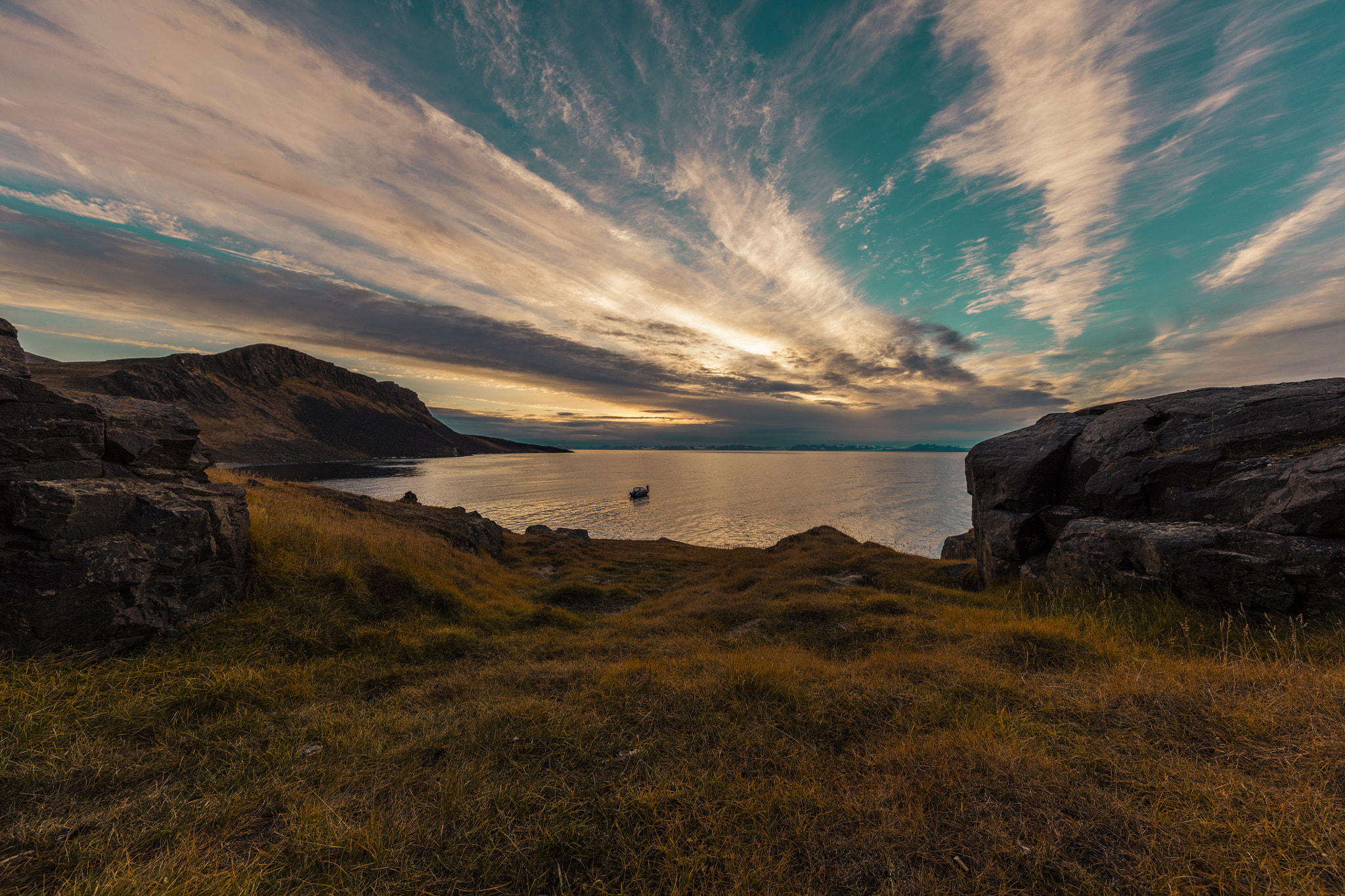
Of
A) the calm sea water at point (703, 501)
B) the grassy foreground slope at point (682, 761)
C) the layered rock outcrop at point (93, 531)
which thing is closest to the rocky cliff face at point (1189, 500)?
the grassy foreground slope at point (682, 761)

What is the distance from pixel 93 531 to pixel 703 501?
68.1m

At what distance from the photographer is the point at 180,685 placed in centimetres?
566

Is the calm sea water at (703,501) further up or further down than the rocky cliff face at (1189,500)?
further down

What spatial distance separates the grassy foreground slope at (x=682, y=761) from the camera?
3.12m

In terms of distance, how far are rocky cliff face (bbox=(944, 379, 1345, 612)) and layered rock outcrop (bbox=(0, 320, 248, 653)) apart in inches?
660

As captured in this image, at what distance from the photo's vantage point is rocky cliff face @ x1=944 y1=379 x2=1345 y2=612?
704 cm

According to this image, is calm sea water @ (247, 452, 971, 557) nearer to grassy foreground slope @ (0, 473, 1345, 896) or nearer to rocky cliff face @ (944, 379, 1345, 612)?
rocky cliff face @ (944, 379, 1345, 612)

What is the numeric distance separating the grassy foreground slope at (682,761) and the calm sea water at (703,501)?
3740 cm

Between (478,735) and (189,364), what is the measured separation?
28185 centimetres

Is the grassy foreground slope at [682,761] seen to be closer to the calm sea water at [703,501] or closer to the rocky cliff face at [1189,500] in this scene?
the rocky cliff face at [1189,500]

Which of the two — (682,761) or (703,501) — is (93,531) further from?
(703,501)

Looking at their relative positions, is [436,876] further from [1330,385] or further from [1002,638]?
[1330,385]

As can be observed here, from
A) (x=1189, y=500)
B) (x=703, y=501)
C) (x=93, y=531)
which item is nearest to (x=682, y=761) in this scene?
(x=93, y=531)

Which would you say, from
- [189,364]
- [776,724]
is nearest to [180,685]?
[776,724]
